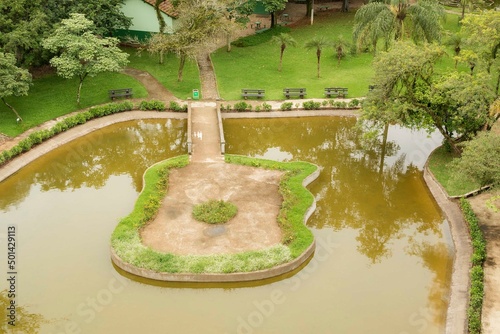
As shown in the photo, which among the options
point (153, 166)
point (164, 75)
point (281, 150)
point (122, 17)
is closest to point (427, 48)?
point (281, 150)

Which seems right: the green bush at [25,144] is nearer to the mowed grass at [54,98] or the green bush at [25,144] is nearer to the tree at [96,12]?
the mowed grass at [54,98]

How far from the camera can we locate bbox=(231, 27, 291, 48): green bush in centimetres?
5369

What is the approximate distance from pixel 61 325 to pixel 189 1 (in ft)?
94.1

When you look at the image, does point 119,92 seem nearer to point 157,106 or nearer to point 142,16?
point 157,106

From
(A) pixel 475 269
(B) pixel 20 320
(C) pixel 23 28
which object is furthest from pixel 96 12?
(A) pixel 475 269

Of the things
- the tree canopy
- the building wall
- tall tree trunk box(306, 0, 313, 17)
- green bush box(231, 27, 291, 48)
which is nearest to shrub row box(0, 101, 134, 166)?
the tree canopy

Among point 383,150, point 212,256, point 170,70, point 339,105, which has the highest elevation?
point 170,70

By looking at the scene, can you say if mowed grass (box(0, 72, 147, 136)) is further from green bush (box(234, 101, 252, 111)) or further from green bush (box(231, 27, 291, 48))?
green bush (box(231, 27, 291, 48))

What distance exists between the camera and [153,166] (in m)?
35.2

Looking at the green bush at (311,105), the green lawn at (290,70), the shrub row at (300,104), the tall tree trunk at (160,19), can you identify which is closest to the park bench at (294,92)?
the green lawn at (290,70)

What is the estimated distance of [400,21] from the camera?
4069cm

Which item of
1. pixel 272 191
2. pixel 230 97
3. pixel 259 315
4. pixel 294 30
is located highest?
pixel 294 30

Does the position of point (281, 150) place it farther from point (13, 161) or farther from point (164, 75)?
point (13, 161)

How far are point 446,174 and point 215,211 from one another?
1492 centimetres
